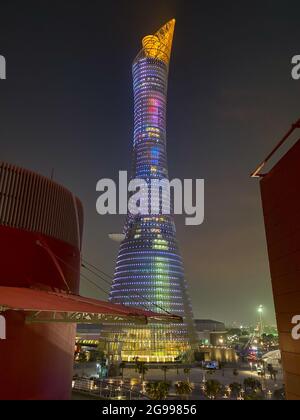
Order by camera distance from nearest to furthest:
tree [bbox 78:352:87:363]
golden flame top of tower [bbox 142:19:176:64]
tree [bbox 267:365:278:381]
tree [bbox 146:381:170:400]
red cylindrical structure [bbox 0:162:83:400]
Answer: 1. red cylindrical structure [bbox 0:162:83:400]
2. tree [bbox 146:381:170:400]
3. tree [bbox 267:365:278:381]
4. tree [bbox 78:352:87:363]
5. golden flame top of tower [bbox 142:19:176:64]

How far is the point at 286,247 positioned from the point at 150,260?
73005mm

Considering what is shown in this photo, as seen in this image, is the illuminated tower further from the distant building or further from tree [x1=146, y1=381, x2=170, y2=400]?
tree [x1=146, y1=381, x2=170, y2=400]

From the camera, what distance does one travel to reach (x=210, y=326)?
18025 cm

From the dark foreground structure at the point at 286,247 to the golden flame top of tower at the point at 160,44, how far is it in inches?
3581

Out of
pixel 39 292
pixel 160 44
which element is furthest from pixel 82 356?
pixel 160 44

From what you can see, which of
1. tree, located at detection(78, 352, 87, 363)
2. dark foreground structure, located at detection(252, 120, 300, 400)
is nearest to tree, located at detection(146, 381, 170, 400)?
dark foreground structure, located at detection(252, 120, 300, 400)

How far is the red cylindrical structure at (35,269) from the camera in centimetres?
1580

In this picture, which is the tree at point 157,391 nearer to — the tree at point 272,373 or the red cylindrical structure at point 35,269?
the red cylindrical structure at point 35,269

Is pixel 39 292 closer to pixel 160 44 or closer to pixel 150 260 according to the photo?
pixel 150 260

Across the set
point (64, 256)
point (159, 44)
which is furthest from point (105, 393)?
point (159, 44)

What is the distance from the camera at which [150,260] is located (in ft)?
287

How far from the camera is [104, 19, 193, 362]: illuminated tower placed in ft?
274

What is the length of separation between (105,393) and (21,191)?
22.5 metres

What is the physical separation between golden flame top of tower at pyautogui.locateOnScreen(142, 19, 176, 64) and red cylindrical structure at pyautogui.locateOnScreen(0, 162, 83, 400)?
8779 cm
